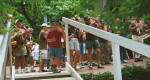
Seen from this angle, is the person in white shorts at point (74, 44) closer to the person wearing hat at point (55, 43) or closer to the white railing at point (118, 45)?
the person wearing hat at point (55, 43)

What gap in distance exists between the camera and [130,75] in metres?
6.39

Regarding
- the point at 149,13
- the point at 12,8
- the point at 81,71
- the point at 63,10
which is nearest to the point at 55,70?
the point at 81,71

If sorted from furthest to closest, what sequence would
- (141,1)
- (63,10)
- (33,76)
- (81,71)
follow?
(63,10) < (81,71) < (33,76) < (141,1)

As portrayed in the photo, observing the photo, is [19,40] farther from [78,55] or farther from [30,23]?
[30,23]

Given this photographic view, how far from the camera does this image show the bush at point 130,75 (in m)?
6.37

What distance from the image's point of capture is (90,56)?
24.7 ft

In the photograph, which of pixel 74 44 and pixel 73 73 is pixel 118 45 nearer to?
pixel 73 73

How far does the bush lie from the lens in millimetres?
6367

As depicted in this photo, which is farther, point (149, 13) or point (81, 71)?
point (81, 71)

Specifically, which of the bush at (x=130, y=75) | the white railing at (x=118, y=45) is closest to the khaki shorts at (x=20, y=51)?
the bush at (x=130, y=75)

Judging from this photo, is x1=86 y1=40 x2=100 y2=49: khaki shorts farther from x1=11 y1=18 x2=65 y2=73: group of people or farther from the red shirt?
the red shirt

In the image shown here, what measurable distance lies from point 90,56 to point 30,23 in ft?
36.1

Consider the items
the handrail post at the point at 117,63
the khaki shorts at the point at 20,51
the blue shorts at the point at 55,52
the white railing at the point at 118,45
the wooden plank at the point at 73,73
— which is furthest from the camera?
the khaki shorts at the point at 20,51

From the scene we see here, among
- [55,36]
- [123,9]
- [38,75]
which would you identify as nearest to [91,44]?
[55,36]
